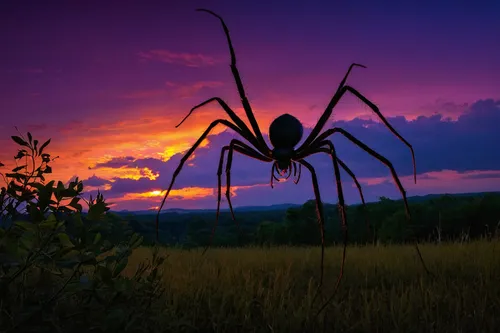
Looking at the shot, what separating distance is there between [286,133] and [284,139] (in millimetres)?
62

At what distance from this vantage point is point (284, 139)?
191 inches

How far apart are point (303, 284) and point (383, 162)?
2.66 m

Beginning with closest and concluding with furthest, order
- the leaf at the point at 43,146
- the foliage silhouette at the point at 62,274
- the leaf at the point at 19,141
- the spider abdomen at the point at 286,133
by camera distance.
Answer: the foliage silhouette at the point at 62,274 < the leaf at the point at 19,141 < the leaf at the point at 43,146 < the spider abdomen at the point at 286,133

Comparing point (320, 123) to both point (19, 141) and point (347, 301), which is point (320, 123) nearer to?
point (347, 301)

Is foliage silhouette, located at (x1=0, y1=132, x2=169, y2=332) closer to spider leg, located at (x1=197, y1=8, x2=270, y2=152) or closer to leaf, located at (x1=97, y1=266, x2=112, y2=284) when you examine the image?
leaf, located at (x1=97, y1=266, x2=112, y2=284)

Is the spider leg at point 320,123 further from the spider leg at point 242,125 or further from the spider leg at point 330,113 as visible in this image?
the spider leg at point 242,125

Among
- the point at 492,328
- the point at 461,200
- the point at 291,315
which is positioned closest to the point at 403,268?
the point at 492,328

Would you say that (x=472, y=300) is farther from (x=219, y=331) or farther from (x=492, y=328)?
(x=219, y=331)

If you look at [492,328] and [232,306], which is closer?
[492,328]

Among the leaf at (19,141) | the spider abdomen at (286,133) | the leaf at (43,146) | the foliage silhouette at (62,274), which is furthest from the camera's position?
the spider abdomen at (286,133)

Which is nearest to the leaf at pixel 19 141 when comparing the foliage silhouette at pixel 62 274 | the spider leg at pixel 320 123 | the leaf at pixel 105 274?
the foliage silhouette at pixel 62 274

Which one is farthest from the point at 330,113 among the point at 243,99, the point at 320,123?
the point at 243,99

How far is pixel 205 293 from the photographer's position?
5.70 meters

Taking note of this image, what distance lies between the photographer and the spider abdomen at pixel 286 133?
4859mm
